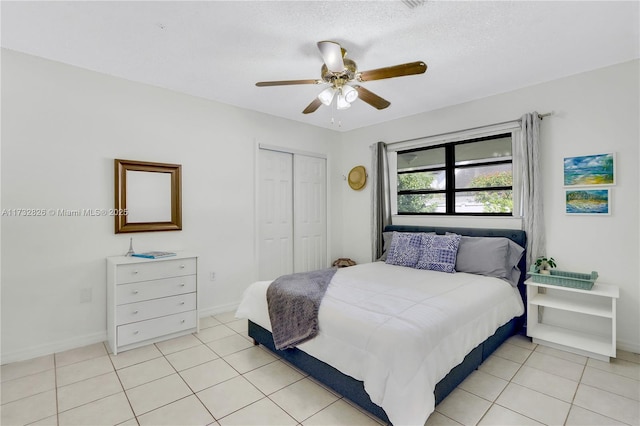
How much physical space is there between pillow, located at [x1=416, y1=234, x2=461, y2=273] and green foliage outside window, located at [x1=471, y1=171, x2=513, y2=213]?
0.62 meters

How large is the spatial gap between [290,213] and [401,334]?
3.13m

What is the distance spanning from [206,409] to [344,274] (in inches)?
64.4

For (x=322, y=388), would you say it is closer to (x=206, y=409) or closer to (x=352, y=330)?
(x=352, y=330)

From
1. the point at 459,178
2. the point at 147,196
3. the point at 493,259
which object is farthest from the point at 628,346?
the point at 147,196

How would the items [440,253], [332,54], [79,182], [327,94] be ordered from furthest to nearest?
[440,253], [79,182], [327,94], [332,54]

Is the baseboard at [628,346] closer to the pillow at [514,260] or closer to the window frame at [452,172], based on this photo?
the pillow at [514,260]

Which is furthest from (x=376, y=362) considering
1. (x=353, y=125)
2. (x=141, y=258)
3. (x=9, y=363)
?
(x=353, y=125)

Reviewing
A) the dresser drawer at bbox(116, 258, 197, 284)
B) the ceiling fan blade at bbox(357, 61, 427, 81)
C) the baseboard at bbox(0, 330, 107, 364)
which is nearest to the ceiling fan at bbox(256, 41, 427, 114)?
the ceiling fan blade at bbox(357, 61, 427, 81)

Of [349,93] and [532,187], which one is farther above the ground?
[349,93]

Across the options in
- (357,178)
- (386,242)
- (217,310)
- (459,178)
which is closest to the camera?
(217,310)

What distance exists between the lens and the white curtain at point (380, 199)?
4523 millimetres

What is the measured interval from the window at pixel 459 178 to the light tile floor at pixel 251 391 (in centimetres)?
167

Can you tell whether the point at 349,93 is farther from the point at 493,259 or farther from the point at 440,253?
the point at 493,259

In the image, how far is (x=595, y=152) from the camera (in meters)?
2.92
